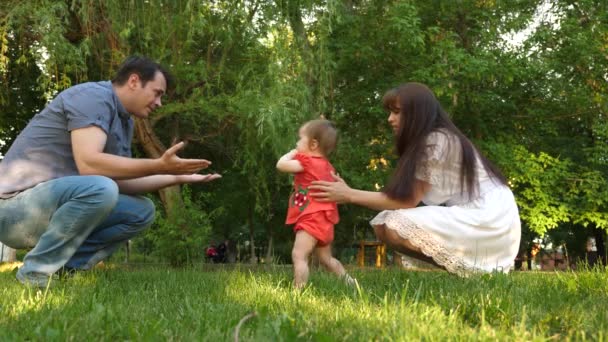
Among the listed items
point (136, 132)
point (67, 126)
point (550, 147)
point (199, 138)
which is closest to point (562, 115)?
point (550, 147)

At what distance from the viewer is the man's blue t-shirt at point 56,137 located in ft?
12.4

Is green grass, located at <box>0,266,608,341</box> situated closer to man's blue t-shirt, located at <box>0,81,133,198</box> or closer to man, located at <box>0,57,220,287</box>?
man, located at <box>0,57,220,287</box>

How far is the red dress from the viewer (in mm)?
4043

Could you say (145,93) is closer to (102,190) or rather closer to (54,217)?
(102,190)

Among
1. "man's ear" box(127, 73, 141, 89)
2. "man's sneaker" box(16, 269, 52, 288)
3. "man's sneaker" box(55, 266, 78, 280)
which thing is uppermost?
"man's ear" box(127, 73, 141, 89)

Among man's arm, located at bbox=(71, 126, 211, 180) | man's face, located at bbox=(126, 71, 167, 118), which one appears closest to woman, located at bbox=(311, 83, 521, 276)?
man's arm, located at bbox=(71, 126, 211, 180)

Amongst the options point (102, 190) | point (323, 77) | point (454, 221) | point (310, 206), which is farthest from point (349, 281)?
point (323, 77)

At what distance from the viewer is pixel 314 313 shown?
2.53 metres

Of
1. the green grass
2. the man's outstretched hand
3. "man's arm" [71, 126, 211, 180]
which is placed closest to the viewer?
the green grass

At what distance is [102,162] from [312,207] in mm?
1287

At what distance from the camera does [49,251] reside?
364cm

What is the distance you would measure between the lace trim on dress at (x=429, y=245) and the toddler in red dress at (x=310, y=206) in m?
0.41

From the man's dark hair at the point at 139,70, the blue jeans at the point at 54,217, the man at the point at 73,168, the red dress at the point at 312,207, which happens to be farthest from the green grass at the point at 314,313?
the man's dark hair at the point at 139,70

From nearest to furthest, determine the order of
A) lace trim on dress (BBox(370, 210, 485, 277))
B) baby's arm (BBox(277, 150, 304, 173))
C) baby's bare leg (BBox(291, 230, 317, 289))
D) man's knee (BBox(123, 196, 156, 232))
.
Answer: baby's bare leg (BBox(291, 230, 317, 289)), lace trim on dress (BBox(370, 210, 485, 277)), baby's arm (BBox(277, 150, 304, 173)), man's knee (BBox(123, 196, 156, 232))
